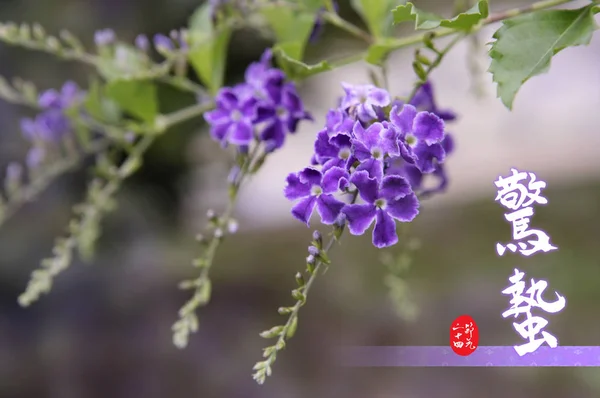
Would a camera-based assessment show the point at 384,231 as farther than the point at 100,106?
No

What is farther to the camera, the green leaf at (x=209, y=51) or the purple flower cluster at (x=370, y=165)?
the green leaf at (x=209, y=51)

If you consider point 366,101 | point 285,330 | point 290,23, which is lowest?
point 285,330

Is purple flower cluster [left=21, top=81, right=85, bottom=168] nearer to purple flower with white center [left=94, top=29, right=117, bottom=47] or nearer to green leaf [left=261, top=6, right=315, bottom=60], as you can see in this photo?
purple flower with white center [left=94, top=29, right=117, bottom=47]

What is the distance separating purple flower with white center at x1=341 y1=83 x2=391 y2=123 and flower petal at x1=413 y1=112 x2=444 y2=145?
2cm

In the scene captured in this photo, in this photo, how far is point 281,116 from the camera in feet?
1.27

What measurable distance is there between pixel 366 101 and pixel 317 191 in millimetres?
53

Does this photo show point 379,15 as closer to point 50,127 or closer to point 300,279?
point 300,279

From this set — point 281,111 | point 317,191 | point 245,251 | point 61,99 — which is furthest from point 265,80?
point 245,251

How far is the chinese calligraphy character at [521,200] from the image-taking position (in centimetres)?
28

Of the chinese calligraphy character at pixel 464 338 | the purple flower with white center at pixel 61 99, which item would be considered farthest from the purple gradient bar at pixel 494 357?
the purple flower with white center at pixel 61 99

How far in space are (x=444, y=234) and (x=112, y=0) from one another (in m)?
0.76

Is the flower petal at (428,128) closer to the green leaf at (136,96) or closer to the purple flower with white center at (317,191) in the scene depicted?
the purple flower with white center at (317,191)

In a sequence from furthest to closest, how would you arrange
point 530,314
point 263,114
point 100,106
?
point 100,106 → point 263,114 → point 530,314

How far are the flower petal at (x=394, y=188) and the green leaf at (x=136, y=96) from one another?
24 cm
